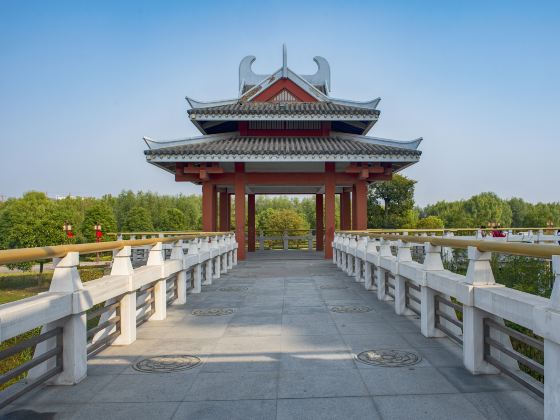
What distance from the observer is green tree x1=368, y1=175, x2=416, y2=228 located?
4700 centimetres

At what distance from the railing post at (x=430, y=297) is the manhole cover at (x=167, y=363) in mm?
3192

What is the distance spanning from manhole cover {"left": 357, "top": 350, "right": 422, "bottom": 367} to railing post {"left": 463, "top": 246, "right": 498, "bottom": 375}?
0.71m

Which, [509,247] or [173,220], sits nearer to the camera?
[509,247]

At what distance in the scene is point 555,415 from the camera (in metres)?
3.17

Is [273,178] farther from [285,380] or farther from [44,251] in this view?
[44,251]

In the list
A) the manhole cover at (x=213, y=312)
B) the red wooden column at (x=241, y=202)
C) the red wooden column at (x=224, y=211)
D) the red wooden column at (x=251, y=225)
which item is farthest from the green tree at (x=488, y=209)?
the manhole cover at (x=213, y=312)

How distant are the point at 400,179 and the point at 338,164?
26682 mm

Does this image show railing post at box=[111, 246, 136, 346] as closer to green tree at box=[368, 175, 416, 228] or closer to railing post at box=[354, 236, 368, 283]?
railing post at box=[354, 236, 368, 283]

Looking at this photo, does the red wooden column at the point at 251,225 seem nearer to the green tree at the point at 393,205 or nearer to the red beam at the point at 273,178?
the red beam at the point at 273,178

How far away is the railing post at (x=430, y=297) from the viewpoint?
6180mm

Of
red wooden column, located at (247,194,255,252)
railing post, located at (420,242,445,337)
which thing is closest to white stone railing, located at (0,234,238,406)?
railing post, located at (420,242,445,337)

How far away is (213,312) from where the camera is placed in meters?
8.48

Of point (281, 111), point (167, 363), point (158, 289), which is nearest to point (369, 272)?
point (158, 289)

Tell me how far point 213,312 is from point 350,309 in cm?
260
